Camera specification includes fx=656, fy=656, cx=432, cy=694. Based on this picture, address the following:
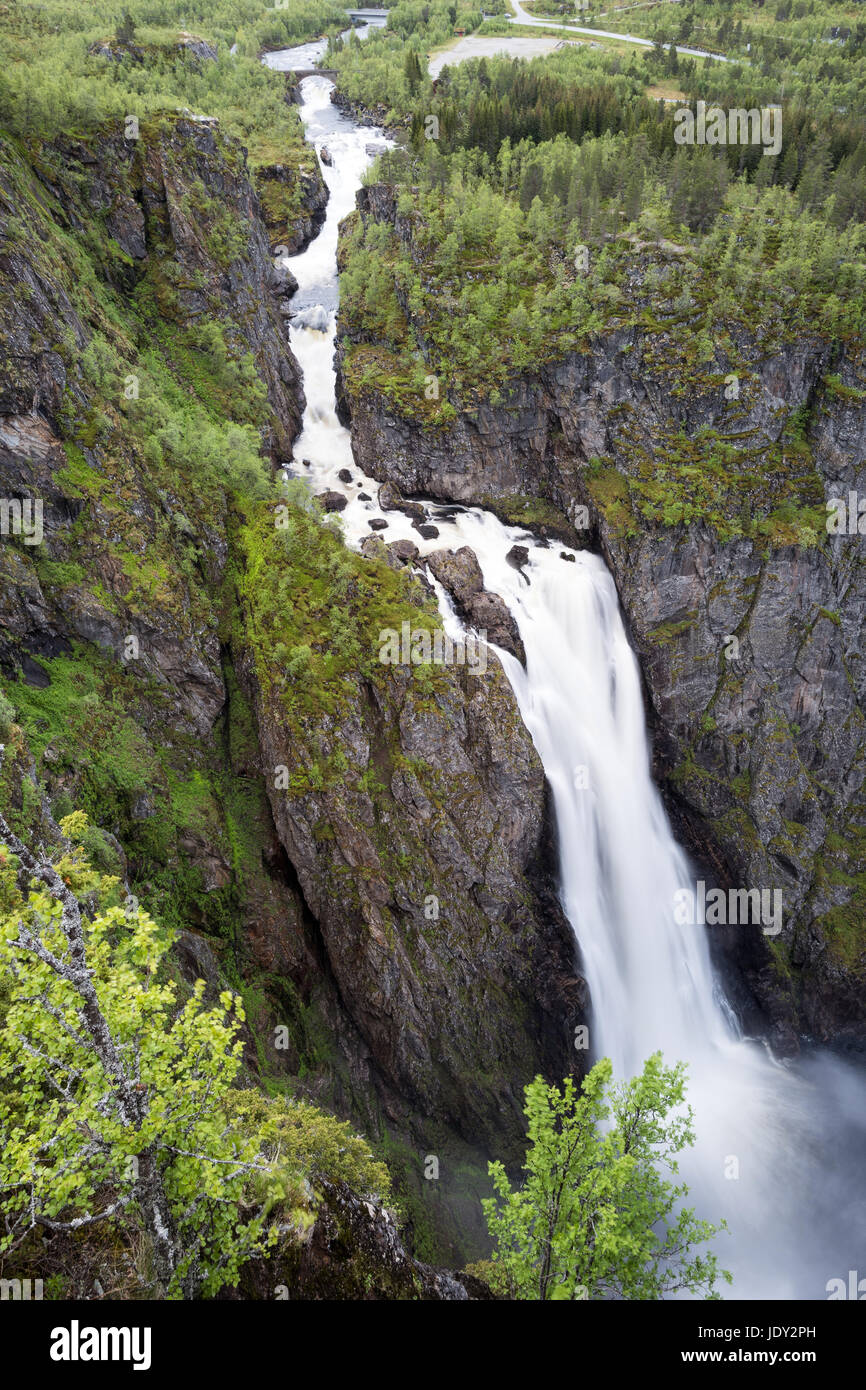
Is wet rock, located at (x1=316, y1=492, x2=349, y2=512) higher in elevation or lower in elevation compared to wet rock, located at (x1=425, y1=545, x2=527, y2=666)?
higher

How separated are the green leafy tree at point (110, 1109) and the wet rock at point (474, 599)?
81.7 ft

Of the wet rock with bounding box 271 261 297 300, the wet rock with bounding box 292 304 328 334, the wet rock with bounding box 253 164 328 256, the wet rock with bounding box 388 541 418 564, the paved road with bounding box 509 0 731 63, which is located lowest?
the wet rock with bounding box 388 541 418 564

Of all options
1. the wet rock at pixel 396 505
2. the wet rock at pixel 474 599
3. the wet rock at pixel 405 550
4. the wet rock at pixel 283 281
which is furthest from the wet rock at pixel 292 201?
the wet rock at pixel 474 599

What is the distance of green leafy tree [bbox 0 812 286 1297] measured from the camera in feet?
25.8

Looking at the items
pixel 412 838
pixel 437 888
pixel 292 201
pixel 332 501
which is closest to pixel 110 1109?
pixel 412 838

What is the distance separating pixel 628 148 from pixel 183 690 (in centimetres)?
5138

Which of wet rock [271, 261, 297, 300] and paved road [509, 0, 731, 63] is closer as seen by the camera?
wet rock [271, 261, 297, 300]

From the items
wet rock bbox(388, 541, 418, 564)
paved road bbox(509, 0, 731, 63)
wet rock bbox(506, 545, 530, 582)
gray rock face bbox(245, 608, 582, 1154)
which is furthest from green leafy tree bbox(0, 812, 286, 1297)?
paved road bbox(509, 0, 731, 63)

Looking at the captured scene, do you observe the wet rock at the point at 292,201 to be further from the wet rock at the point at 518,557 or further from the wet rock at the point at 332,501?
the wet rock at the point at 518,557

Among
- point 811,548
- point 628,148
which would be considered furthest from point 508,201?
point 811,548

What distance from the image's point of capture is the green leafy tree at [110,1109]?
7.86 meters

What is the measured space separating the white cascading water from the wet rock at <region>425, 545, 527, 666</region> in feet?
2.61

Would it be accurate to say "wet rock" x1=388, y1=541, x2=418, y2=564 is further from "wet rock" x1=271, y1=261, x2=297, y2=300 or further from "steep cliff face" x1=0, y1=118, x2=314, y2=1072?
"wet rock" x1=271, y1=261, x2=297, y2=300
